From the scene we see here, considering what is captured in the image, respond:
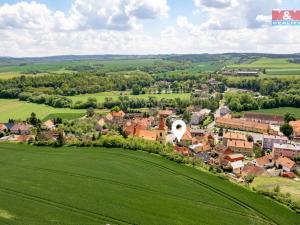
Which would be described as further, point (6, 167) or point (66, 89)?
point (66, 89)

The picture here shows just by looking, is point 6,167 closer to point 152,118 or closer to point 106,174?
point 106,174

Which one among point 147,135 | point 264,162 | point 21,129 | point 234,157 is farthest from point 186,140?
point 21,129

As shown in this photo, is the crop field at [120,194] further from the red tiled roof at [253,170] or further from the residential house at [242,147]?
the residential house at [242,147]

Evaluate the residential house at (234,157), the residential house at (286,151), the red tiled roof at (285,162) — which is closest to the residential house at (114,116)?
the residential house at (234,157)

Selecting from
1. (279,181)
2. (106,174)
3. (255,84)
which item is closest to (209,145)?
(279,181)

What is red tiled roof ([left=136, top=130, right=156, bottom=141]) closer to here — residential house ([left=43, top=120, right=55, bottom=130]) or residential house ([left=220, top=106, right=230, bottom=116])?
residential house ([left=43, top=120, right=55, bottom=130])

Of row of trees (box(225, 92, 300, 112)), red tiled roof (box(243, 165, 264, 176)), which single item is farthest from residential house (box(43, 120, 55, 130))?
row of trees (box(225, 92, 300, 112))
